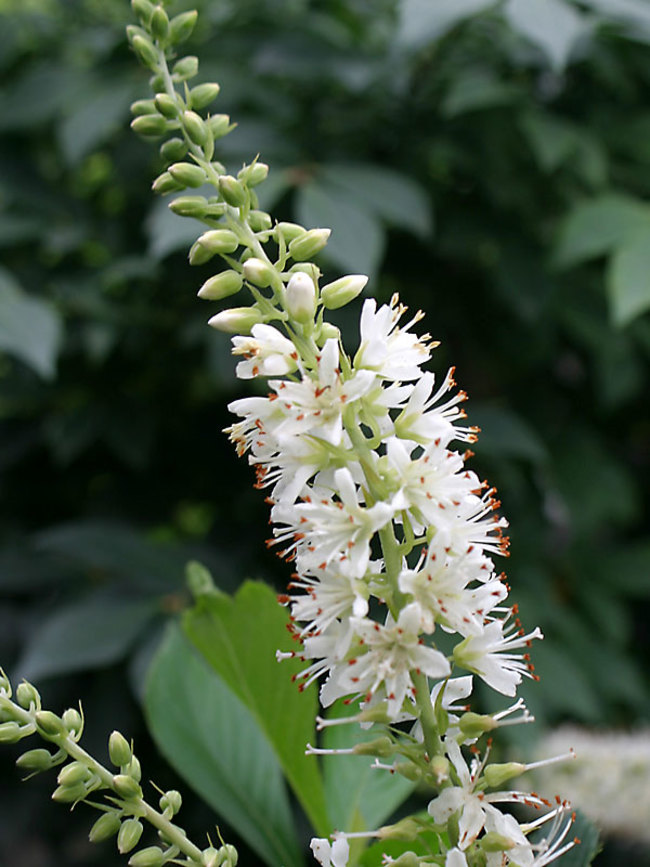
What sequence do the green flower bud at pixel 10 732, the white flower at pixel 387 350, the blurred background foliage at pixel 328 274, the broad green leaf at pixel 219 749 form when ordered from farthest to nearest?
the blurred background foliage at pixel 328 274
the broad green leaf at pixel 219 749
the white flower at pixel 387 350
the green flower bud at pixel 10 732

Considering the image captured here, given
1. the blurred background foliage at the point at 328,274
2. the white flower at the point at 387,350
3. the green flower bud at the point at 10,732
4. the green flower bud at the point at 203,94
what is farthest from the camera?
the blurred background foliage at the point at 328,274

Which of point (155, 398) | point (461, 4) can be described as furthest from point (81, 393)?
point (461, 4)

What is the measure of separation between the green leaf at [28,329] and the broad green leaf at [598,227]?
869 millimetres

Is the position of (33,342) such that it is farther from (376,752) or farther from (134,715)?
(376,752)

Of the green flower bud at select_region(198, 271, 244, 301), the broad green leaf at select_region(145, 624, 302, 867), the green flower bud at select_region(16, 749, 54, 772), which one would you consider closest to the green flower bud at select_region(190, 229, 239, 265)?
the green flower bud at select_region(198, 271, 244, 301)

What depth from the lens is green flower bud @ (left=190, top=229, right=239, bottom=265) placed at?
0.67 metres

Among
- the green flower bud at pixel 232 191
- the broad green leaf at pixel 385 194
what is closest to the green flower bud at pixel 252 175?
the green flower bud at pixel 232 191

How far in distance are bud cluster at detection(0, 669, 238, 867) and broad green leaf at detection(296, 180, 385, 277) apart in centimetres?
86

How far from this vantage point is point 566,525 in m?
2.15

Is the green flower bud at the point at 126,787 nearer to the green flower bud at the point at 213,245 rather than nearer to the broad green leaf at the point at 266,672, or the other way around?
the broad green leaf at the point at 266,672

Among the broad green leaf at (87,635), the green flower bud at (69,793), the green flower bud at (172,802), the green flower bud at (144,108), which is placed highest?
the green flower bud at (144,108)

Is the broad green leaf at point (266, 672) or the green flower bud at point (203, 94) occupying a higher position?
the green flower bud at point (203, 94)

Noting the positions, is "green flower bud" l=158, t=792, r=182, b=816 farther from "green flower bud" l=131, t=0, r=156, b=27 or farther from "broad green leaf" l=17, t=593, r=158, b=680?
"broad green leaf" l=17, t=593, r=158, b=680

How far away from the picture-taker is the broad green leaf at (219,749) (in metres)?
0.87
